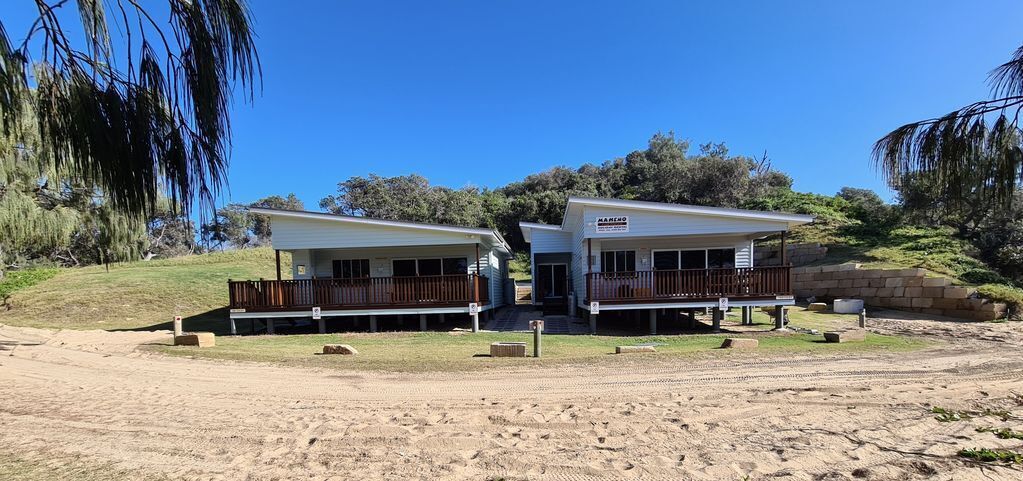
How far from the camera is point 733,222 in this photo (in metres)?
14.5

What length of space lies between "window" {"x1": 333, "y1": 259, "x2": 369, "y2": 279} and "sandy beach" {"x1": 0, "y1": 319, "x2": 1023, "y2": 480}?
361 inches

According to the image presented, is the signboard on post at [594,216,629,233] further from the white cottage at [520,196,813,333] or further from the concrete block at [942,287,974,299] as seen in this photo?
the concrete block at [942,287,974,299]

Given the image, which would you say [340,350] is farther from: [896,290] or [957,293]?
[896,290]

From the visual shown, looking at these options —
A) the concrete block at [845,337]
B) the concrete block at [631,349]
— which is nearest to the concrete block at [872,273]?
the concrete block at [845,337]

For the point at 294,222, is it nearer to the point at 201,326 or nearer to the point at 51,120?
the point at 201,326

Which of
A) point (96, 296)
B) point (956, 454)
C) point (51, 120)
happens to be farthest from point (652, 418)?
point (96, 296)

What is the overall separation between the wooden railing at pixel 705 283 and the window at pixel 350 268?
829cm

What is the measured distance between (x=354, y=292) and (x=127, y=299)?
13543mm

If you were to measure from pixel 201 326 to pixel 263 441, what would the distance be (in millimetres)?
15047

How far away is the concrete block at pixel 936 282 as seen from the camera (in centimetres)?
1570

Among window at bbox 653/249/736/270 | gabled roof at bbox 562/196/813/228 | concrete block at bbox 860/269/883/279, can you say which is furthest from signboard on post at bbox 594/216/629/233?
concrete block at bbox 860/269/883/279

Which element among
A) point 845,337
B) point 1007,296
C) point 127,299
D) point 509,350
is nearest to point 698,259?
point 845,337

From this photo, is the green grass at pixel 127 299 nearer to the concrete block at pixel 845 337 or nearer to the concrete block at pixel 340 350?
the concrete block at pixel 340 350

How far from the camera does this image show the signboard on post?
48.3 feet
